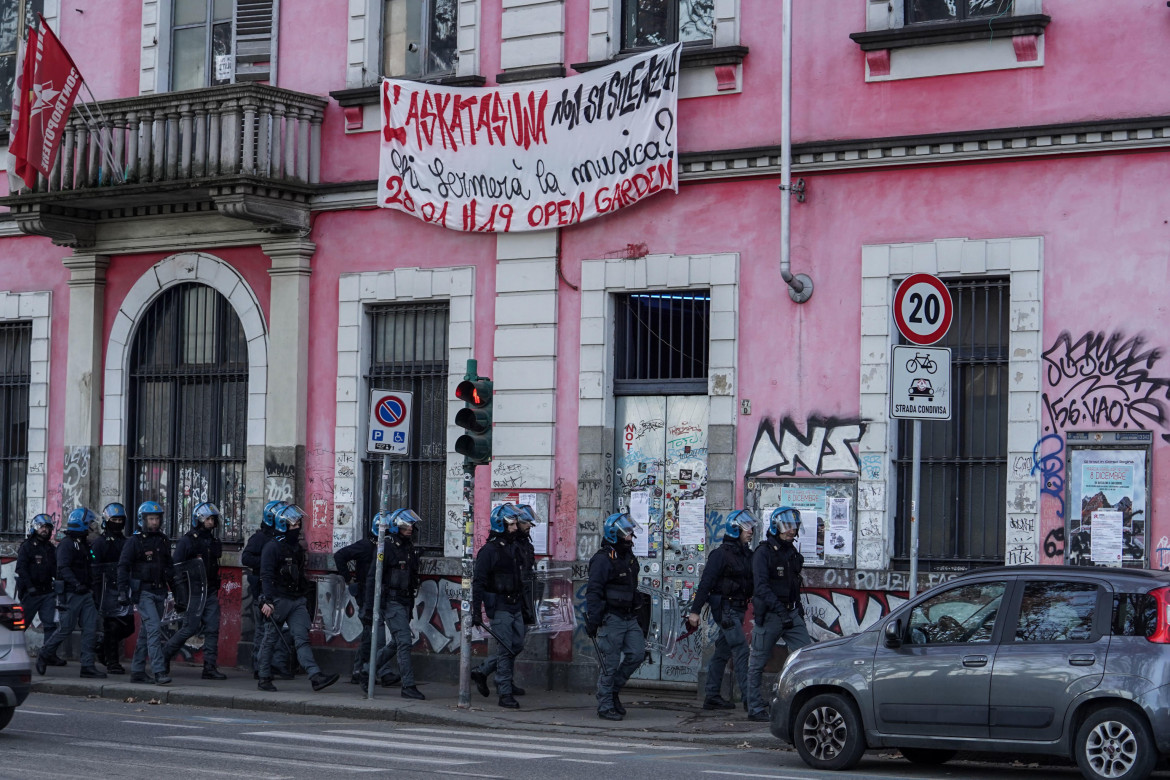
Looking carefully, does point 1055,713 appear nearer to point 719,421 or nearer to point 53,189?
point 719,421

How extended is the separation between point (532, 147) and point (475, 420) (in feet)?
12.2

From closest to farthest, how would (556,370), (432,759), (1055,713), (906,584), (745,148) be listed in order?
1. (1055,713)
2. (432,759)
3. (906,584)
4. (745,148)
5. (556,370)

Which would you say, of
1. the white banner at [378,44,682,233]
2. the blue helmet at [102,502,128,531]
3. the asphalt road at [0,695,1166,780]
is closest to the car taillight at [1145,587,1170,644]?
the asphalt road at [0,695,1166,780]

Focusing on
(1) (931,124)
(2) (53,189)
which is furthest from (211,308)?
(1) (931,124)

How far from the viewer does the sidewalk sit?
15.5 m

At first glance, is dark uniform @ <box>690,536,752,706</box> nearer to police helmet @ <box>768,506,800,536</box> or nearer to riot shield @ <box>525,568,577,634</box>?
police helmet @ <box>768,506,800,536</box>

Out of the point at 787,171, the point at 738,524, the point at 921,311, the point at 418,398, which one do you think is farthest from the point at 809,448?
the point at 418,398

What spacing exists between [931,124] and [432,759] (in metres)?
7.70

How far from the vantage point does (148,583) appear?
19.1 metres

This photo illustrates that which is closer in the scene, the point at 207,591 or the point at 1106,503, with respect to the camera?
the point at 1106,503

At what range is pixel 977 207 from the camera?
16516mm

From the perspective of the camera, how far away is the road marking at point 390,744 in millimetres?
13281

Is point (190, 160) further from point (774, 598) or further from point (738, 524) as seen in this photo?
point (774, 598)

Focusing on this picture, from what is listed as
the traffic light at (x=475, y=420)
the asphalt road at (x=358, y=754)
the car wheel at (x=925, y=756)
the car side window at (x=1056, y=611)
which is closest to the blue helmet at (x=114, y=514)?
the asphalt road at (x=358, y=754)
